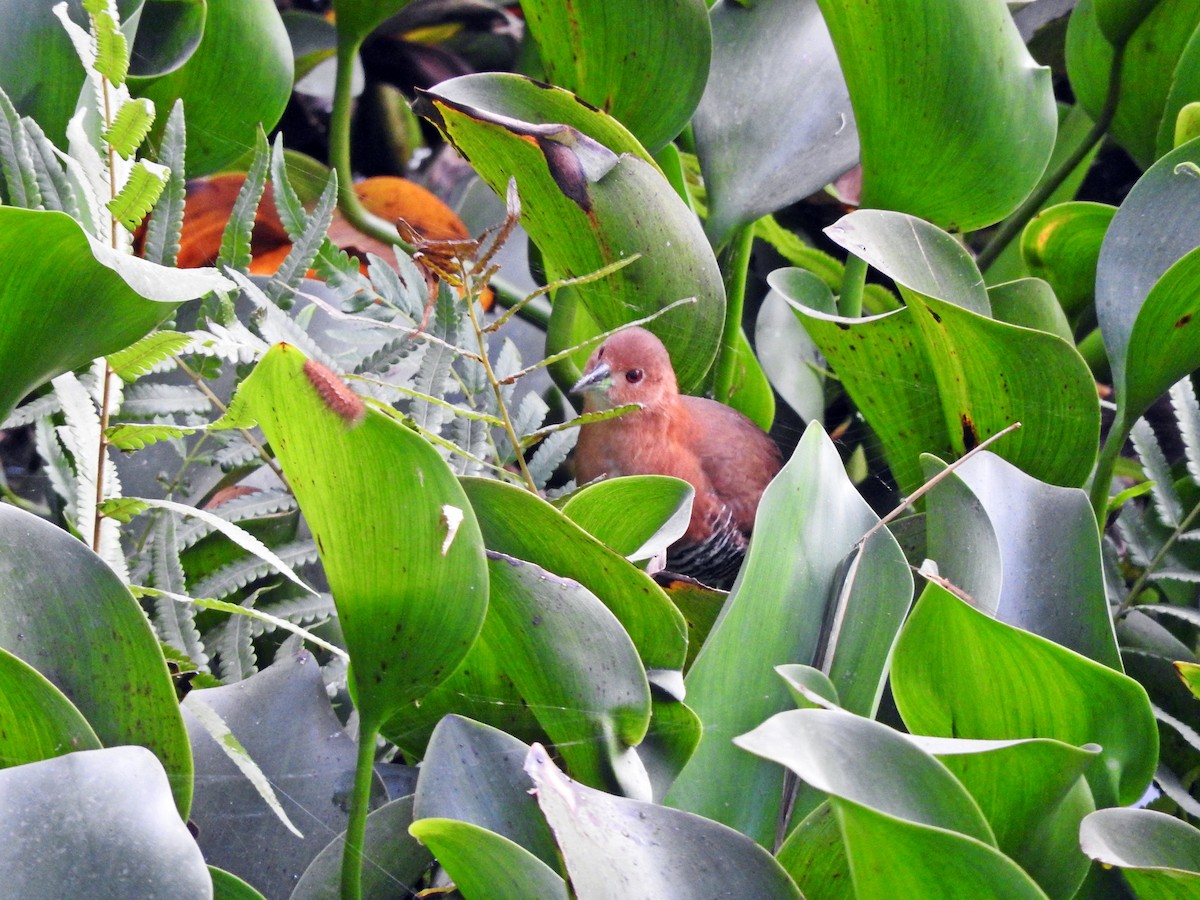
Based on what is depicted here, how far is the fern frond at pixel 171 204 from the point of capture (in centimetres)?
71

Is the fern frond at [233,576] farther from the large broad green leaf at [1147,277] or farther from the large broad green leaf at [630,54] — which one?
the large broad green leaf at [1147,277]

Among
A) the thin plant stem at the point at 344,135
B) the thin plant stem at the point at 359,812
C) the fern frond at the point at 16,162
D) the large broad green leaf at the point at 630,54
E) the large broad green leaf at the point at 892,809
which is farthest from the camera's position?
the thin plant stem at the point at 344,135

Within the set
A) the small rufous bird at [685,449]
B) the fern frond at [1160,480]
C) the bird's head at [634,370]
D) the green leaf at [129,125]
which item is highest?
the green leaf at [129,125]

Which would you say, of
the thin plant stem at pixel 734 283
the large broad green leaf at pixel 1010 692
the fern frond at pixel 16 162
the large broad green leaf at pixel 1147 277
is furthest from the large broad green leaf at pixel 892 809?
the thin plant stem at pixel 734 283

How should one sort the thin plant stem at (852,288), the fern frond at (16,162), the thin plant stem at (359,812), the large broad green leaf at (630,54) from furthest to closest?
1. the thin plant stem at (852,288)
2. the large broad green leaf at (630,54)
3. the fern frond at (16,162)
4. the thin plant stem at (359,812)

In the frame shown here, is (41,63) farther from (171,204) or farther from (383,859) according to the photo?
(383,859)

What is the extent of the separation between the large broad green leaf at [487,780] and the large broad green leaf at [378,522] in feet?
0.19

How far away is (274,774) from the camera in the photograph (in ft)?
2.07

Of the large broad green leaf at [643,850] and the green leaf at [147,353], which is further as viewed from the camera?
the green leaf at [147,353]

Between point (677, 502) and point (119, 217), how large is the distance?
0.36 metres

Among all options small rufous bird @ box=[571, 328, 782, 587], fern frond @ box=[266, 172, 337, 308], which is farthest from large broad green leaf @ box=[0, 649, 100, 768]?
small rufous bird @ box=[571, 328, 782, 587]

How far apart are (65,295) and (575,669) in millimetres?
305

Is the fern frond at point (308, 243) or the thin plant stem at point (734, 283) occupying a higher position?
the fern frond at point (308, 243)

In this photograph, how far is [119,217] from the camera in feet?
1.93
